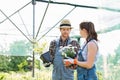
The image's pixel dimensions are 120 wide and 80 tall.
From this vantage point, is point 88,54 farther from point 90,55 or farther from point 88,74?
point 88,74

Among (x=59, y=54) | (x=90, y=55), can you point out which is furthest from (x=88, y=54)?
(x=59, y=54)

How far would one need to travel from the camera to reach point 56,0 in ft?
25.1

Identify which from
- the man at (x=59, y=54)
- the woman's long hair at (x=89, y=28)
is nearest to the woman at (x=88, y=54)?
the woman's long hair at (x=89, y=28)

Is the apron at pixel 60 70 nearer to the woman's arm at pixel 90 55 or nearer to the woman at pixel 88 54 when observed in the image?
the woman at pixel 88 54

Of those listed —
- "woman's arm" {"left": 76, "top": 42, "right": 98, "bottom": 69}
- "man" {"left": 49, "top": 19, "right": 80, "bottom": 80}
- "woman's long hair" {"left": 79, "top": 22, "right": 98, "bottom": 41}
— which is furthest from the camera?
"man" {"left": 49, "top": 19, "right": 80, "bottom": 80}

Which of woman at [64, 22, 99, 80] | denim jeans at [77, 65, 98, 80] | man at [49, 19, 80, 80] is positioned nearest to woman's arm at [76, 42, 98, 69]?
woman at [64, 22, 99, 80]

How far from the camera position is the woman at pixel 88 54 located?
316cm

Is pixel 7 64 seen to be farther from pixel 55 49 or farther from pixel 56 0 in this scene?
pixel 55 49

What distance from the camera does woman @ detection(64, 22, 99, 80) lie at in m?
3.16

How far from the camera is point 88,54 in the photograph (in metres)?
3.16

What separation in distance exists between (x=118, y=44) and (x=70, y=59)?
0.60 m

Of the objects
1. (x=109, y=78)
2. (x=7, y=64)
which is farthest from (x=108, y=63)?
(x=7, y=64)

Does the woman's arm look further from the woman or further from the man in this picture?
the man

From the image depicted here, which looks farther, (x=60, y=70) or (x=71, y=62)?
(x=60, y=70)
